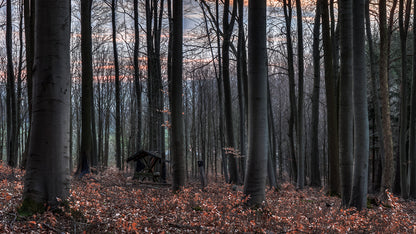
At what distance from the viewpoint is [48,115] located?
5.11m

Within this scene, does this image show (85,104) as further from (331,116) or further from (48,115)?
(331,116)

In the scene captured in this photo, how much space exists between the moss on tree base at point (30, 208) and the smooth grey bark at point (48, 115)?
2cm

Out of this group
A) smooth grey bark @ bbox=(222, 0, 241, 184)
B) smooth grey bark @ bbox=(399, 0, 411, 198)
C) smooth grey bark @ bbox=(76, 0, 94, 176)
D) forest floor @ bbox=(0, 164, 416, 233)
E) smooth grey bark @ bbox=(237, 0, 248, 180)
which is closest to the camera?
forest floor @ bbox=(0, 164, 416, 233)

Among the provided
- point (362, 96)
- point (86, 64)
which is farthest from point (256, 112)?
point (86, 64)

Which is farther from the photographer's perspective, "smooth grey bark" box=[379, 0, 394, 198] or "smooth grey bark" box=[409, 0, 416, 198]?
"smooth grey bark" box=[409, 0, 416, 198]

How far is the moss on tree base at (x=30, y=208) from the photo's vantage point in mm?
4937

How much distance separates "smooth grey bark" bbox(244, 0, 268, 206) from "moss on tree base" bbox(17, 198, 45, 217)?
4.07 m

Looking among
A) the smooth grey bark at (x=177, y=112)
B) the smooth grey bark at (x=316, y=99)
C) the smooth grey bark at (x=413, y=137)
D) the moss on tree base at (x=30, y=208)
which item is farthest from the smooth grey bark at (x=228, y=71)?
the moss on tree base at (x=30, y=208)

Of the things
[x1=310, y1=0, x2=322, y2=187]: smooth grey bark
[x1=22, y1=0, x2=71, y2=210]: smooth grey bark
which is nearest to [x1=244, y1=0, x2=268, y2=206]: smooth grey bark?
[x1=22, y1=0, x2=71, y2=210]: smooth grey bark

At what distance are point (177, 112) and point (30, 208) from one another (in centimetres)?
537

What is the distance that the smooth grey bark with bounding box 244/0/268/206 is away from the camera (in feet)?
23.8

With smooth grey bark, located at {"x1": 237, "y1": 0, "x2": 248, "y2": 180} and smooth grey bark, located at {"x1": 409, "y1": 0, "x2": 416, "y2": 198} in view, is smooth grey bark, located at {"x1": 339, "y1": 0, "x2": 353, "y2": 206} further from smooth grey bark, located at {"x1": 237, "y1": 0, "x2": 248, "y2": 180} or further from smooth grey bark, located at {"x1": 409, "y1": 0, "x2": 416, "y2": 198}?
smooth grey bark, located at {"x1": 409, "y1": 0, "x2": 416, "y2": 198}

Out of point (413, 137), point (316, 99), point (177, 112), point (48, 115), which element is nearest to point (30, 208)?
point (48, 115)

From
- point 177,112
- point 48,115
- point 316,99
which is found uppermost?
point 316,99
